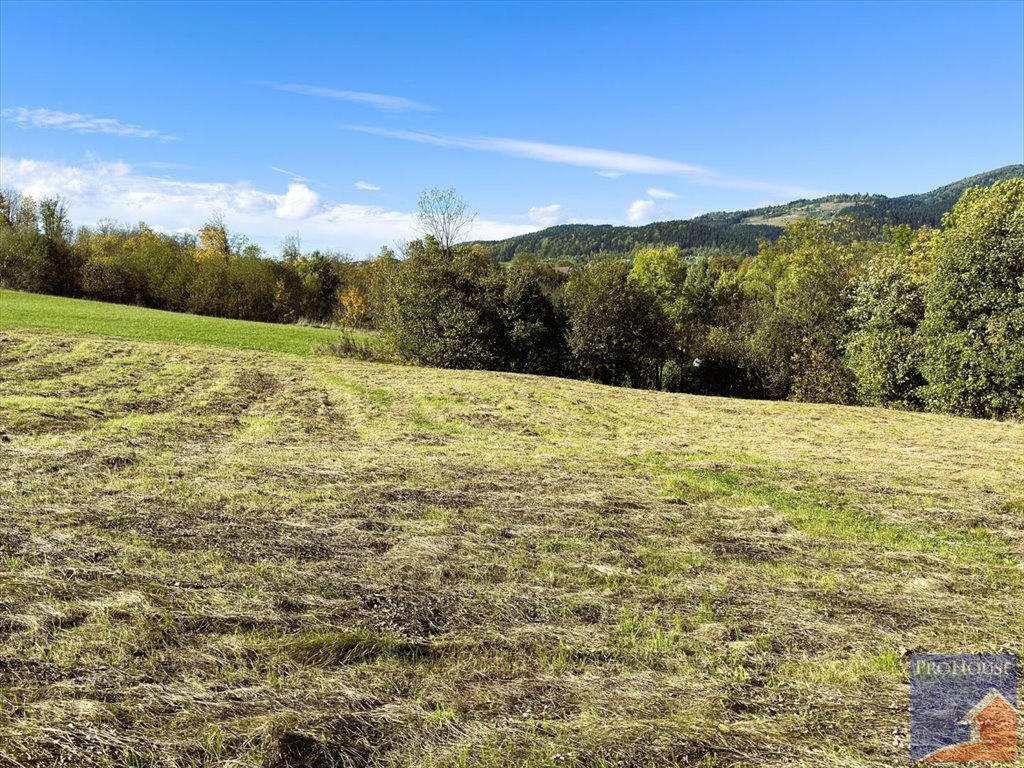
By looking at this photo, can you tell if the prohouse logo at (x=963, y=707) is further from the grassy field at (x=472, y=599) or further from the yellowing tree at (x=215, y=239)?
the yellowing tree at (x=215, y=239)

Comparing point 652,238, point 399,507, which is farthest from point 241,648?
point 652,238

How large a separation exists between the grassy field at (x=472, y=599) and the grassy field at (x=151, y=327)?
76.8ft

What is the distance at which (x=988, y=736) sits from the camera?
3230mm

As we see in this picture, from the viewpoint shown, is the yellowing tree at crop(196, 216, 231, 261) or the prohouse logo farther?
the yellowing tree at crop(196, 216, 231, 261)

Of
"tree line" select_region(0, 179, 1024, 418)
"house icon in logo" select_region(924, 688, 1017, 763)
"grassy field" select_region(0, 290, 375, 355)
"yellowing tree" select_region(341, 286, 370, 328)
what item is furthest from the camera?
"yellowing tree" select_region(341, 286, 370, 328)

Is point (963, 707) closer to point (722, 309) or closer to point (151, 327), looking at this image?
point (151, 327)

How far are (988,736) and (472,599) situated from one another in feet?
11.0

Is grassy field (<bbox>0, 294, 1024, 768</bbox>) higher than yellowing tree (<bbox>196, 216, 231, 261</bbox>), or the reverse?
yellowing tree (<bbox>196, 216, 231, 261</bbox>)

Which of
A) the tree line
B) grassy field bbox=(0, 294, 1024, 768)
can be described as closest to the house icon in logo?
grassy field bbox=(0, 294, 1024, 768)

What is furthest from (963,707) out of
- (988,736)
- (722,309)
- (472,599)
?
(722,309)

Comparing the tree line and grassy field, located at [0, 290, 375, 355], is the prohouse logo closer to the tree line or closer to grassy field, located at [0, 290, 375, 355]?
the tree line

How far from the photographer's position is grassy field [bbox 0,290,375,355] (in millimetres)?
31656

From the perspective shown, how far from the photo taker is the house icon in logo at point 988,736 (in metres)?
3.06

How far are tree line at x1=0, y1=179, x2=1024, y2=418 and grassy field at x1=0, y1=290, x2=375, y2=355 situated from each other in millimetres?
6340
